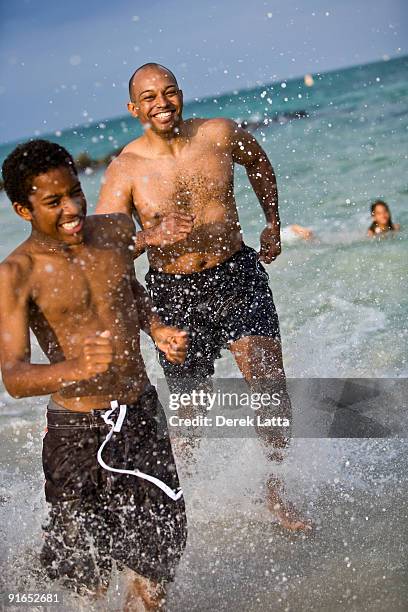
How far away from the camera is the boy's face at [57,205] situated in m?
2.81

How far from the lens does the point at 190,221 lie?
11.8ft

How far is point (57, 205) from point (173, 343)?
0.61 metres

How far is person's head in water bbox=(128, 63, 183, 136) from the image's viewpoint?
4.02 meters

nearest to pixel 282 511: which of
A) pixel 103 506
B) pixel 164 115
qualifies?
pixel 103 506

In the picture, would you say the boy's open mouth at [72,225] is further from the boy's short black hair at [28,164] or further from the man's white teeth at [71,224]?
the boy's short black hair at [28,164]

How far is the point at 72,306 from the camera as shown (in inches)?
115

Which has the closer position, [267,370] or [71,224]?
[71,224]

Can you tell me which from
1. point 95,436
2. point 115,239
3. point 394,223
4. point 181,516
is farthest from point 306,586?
point 394,223

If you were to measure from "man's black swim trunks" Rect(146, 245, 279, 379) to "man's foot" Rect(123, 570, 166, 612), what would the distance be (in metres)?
1.29

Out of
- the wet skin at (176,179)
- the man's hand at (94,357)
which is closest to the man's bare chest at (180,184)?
the wet skin at (176,179)

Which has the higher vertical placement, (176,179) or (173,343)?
(176,179)

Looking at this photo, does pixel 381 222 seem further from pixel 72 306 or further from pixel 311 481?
pixel 72 306

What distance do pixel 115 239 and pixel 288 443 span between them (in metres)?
1.50

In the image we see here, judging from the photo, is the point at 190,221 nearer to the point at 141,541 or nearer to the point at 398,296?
the point at 141,541
